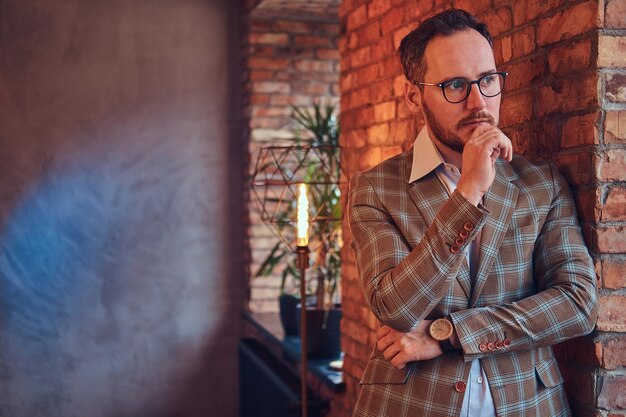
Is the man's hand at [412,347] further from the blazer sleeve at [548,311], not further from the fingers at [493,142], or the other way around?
the fingers at [493,142]

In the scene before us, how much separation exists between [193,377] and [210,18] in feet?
8.21

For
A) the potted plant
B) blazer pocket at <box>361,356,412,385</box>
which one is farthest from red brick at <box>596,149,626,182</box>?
the potted plant

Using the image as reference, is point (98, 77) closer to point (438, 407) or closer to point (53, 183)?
point (53, 183)

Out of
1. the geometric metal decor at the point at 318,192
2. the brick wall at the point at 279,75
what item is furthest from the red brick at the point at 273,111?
the geometric metal decor at the point at 318,192

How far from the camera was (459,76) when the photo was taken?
1.66 meters

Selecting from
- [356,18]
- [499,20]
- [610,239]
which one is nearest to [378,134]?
[356,18]

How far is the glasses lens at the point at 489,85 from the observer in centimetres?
166

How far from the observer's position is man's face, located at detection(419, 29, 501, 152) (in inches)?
64.9

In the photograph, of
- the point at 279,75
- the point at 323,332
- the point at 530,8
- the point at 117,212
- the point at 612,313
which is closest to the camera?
the point at 612,313

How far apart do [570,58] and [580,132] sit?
0.59ft

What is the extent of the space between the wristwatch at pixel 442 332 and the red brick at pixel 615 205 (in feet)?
1.43

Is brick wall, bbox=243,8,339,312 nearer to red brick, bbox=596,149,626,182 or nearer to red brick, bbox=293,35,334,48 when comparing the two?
red brick, bbox=293,35,334,48

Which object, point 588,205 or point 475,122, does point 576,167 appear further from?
point 475,122

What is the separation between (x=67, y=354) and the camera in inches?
206
